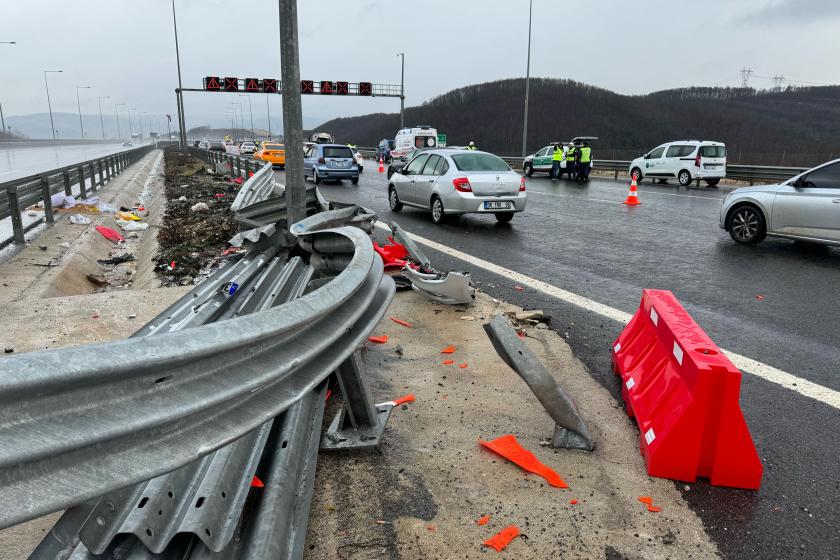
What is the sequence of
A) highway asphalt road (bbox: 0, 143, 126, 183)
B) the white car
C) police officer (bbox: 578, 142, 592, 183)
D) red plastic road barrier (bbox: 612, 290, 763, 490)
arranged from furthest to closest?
highway asphalt road (bbox: 0, 143, 126, 183), police officer (bbox: 578, 142, 592, 183), the white car, red plastic road barrier (bbox: 612, 290, 763, 490)

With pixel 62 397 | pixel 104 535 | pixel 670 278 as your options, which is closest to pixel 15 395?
pixel 62 397

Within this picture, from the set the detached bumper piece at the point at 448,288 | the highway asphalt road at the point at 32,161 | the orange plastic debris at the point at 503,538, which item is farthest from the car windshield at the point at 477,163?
the highway asphalt road at the point at 32,161

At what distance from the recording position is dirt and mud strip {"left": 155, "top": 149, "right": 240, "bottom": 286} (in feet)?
26.1

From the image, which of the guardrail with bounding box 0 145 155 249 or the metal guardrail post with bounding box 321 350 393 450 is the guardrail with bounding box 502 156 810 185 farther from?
the metal guardrail post with bounding box 321 350 393 450

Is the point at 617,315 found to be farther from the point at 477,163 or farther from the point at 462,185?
the point at 477,163

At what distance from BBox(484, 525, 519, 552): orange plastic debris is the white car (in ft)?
76.7

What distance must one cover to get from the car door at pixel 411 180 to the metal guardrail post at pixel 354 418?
10.7 m

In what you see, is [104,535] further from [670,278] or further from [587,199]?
[587,199]

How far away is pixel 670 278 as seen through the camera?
770cm

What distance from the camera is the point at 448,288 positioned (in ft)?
19.4

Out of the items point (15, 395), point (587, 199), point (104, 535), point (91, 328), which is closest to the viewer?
point (15, 395)

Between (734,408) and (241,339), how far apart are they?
8.07ft

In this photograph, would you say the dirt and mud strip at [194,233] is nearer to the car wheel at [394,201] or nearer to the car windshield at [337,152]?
the car wheel at [394,201]

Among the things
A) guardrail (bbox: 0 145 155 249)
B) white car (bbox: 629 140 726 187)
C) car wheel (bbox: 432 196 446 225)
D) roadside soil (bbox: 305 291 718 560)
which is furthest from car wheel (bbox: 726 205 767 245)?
white car (bbox: 629 140 726 187)
